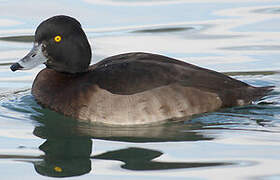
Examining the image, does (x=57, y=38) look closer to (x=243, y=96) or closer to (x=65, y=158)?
(x=65, y=158)

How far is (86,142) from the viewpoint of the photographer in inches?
276

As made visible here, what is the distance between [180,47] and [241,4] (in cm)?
201

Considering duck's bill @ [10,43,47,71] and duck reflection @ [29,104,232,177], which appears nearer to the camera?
duck reflection @ [29,104,232,177]

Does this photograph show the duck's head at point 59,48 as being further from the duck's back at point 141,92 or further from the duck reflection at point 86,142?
the duck reflection at point 86,142

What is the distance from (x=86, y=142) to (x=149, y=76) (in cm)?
98

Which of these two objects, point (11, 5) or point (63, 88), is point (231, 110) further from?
point (11, 5)

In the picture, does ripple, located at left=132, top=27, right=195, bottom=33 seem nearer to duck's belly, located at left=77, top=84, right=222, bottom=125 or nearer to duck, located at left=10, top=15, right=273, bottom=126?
duck, located at left=10, top=15, right=273, bottom=126

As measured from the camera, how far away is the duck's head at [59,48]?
7816 mm

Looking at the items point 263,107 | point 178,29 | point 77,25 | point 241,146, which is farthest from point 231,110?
point 178,29

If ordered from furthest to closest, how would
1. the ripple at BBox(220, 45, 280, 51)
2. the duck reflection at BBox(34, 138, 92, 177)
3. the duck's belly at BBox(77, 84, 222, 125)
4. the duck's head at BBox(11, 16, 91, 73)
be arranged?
1. the ripple at BBox(220, 45, 280, 51)
2. the duck's head at BBox(11, 16, 91, 73)
3. the duck's belly at BBox(77, 84, 222, 125)
4. the duck reflection at BBox(34, 138, 92, 177)

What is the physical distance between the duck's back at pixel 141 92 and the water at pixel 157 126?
0.13 meters

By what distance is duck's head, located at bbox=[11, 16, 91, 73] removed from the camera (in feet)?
25.6

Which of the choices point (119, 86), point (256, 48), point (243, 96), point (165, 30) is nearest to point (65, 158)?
point (119, 86)

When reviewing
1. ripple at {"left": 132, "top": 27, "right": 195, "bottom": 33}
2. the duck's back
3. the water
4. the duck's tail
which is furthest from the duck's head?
ripple at {"left": 132, "top": 27, "right": 195, "bottom": 33}
